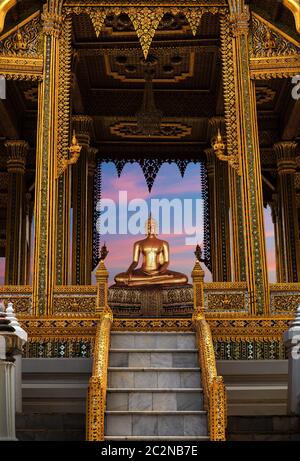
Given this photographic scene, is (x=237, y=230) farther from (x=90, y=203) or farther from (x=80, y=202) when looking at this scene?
(x=90, y=203)

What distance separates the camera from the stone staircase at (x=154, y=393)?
5557mm

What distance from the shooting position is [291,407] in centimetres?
582

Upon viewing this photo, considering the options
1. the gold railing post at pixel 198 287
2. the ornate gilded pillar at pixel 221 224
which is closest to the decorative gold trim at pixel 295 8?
the gold railing post at pixel 198 287

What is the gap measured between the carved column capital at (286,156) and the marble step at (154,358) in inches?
266

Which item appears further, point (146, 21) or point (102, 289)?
point (146, 21)

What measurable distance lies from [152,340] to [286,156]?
263 inches

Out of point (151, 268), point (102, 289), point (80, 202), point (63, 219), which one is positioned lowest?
point (102, 289)

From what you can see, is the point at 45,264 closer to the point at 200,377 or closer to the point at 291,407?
the point at 200,377

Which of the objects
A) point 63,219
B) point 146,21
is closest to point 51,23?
point 146,21

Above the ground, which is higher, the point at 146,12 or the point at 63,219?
the point at 146,12

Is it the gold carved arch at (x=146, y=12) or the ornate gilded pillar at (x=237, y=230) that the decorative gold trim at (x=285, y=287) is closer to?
the ornate gilded pillar at (x=237, y=230)

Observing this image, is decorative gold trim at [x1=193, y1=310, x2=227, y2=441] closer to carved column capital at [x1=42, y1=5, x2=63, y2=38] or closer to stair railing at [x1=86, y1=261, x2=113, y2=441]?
stair railing at [x1=86, y1=261, x2=113, y2=441]

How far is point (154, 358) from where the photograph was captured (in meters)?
6.53

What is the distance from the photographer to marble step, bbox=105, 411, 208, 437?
553cm
